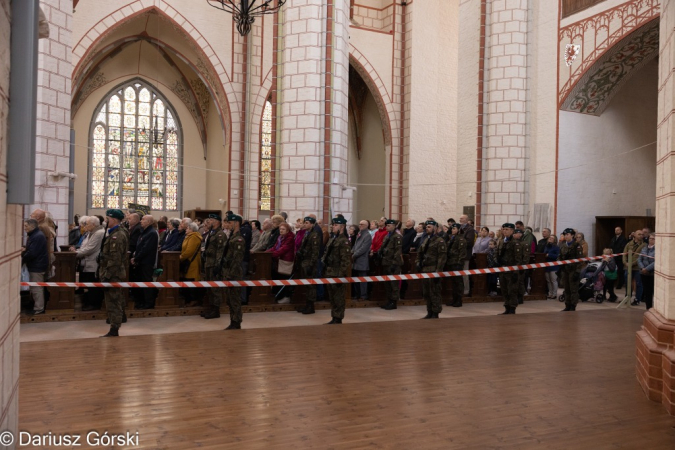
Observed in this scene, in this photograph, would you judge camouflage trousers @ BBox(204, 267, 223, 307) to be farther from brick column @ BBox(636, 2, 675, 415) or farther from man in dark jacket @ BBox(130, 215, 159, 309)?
brick column @ BBox(636, 2, 675, 415)

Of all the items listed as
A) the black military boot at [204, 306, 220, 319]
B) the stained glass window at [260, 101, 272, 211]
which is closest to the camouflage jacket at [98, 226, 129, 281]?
the black military boot at [204, 306, 220, 319]

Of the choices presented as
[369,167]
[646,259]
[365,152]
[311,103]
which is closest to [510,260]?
[646,259]

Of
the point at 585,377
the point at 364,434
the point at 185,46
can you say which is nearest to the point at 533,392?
the point at 585,377

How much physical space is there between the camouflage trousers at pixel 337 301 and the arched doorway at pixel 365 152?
11095 mm

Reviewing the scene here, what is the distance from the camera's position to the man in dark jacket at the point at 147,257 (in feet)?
25.2

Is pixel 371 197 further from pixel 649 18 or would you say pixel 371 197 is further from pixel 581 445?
pixel 581 445

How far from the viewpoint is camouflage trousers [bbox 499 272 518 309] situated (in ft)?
28.1

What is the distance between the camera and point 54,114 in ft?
32.5

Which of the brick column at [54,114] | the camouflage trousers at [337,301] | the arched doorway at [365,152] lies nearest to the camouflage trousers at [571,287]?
the camouflage trousers at [337,301]

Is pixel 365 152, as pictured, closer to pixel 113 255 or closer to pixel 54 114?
pixel 54 114

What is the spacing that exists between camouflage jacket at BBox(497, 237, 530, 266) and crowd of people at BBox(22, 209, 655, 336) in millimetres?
15

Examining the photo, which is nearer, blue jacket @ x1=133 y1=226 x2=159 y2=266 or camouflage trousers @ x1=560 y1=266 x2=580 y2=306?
blue jacket @ x1=133 y1=226 x2=159 y2=266

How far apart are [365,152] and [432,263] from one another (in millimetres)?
11593

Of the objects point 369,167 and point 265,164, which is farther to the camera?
point 369,167
